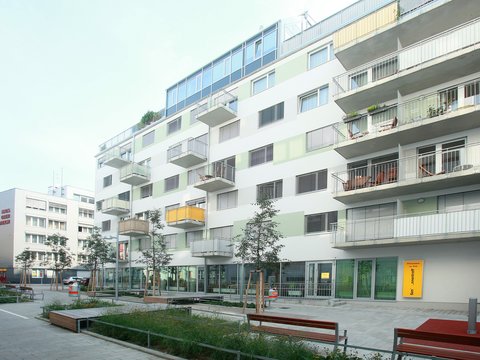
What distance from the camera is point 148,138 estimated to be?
3894cm

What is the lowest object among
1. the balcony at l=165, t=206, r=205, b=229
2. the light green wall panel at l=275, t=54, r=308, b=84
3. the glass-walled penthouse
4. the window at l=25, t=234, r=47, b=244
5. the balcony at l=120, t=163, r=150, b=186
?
the window at l=25, t=234, r=47, b=244

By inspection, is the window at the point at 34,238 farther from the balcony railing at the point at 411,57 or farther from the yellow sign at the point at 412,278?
the yellow sign at the point at 412,278

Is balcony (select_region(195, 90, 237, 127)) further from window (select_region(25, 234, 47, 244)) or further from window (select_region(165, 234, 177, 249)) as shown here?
window (select_region(25, 234, 47, 244))

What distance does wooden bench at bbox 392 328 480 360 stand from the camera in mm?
5855

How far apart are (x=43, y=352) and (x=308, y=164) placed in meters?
17.6

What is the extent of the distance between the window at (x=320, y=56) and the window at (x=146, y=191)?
19267mm

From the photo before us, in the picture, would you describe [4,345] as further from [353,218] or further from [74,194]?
[74,194]

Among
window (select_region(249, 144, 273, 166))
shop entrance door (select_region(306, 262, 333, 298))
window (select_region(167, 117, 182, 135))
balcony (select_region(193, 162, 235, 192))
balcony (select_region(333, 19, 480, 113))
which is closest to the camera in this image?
balcony (select_region(333, 19, 480, 113))

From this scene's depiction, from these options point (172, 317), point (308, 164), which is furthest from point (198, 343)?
point (308, 164)

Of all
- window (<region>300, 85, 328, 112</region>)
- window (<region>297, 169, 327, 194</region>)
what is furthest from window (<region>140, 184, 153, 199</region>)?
window (<region>300, 85, 328, 112</region>)

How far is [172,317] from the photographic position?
35.2 feet

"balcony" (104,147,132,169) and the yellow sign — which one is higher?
"balcony" (104,147,132,169)

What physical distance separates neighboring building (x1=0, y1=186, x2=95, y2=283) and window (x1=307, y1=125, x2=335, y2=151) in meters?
45.1

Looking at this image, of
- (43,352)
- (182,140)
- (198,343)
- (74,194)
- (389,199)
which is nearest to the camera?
(198,343)
